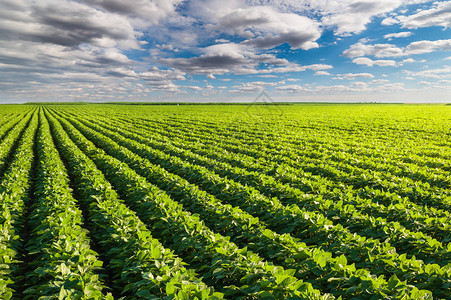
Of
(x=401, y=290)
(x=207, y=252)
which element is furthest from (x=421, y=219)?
(x=207, y=252)

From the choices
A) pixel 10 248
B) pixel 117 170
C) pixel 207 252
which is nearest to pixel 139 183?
pixel 117 170

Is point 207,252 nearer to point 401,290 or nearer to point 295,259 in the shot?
point 295,259

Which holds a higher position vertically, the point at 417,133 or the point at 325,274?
the point at 417,133

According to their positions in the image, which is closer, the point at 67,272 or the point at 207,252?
the point at 67,272

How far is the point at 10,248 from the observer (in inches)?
216

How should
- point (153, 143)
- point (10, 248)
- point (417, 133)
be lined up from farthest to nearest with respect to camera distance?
1. point (417, 133)
2. point (153, 143)
3. point (10, 248)

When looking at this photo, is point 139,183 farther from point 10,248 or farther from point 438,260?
point 438,260

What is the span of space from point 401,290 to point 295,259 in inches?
69.7

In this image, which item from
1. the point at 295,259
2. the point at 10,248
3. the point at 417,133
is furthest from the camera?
the point at 417,133

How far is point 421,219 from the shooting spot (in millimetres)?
6336

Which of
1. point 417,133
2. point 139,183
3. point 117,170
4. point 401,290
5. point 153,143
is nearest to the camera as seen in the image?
point 401,290

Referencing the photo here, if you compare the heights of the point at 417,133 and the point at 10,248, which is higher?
the point at 417,133

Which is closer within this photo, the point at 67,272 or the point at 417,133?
the point at 67,272

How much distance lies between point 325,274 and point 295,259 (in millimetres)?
692
